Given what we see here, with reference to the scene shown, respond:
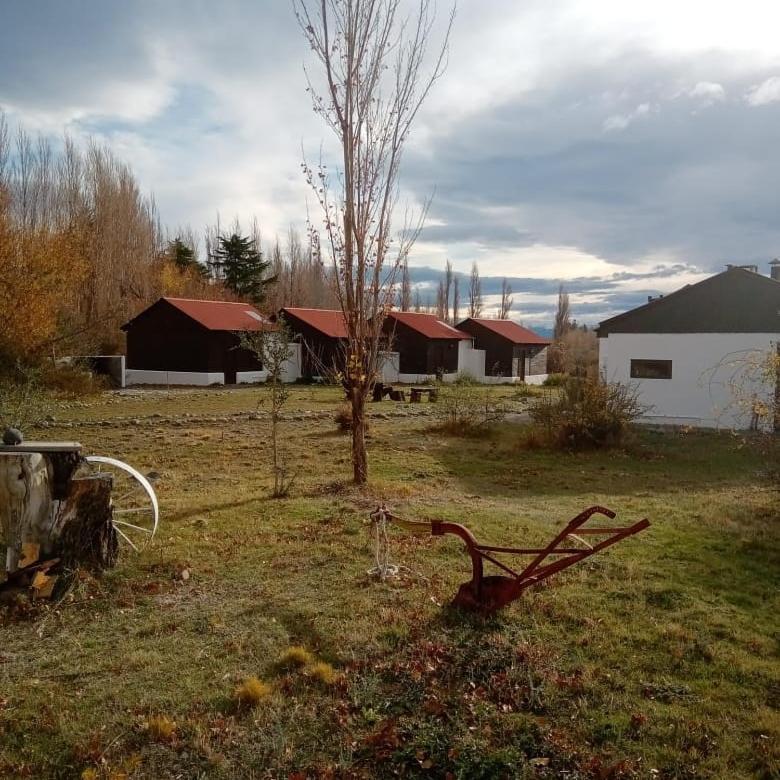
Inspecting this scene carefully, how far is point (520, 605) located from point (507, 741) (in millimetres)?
1755

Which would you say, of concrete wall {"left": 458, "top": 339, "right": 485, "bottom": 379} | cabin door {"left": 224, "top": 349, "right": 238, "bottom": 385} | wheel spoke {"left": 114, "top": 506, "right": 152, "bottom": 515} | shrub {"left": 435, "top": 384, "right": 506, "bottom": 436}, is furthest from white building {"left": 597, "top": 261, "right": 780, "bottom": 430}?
cabin door {"left": 224, "top": 349, "right": 238, "bottom": 385}

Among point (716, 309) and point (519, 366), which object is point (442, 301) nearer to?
point (519, 366)

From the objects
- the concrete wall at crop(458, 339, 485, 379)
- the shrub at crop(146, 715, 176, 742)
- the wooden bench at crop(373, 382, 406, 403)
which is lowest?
the shrub at crop(146, 715, 176, 742)

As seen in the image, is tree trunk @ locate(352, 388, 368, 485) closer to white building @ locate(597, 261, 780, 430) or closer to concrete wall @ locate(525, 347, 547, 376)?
white building @ locate(597, 261, 780, 430)

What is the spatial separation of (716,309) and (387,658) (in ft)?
62.1

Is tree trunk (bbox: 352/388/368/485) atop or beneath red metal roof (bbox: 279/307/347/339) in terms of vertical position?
beneath

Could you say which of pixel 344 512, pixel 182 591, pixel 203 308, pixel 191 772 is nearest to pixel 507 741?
pixel 191 772

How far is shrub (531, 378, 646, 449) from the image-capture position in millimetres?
14859

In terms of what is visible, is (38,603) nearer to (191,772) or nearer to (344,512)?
(191,772)

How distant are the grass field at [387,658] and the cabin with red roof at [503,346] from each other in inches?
1207

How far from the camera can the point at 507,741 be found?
11.6 ft

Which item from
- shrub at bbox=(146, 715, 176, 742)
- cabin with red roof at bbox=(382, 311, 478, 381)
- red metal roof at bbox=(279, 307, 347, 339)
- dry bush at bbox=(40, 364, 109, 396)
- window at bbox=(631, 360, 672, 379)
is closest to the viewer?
shrub at bbox=(146, 715, 176, 742)

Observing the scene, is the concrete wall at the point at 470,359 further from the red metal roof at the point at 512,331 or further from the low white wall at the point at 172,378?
the low white wall at the point at 172,378

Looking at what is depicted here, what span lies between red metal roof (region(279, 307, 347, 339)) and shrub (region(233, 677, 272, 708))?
29.1 m
